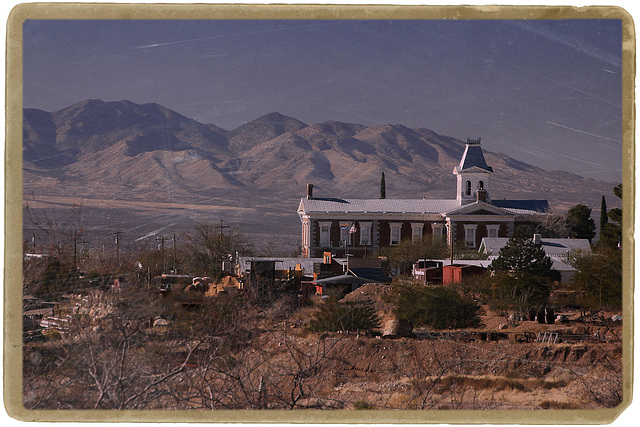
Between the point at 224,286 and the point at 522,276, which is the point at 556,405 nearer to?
the point at 224,286

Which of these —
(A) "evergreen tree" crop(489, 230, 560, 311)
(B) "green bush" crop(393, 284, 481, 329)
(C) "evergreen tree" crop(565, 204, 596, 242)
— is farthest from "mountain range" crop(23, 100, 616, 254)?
(C) "evergreen tree" crop(565, 204, 596, 242)

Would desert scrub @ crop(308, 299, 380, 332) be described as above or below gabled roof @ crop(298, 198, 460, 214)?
below

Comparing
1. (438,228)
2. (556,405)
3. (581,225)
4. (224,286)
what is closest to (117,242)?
(224,286)

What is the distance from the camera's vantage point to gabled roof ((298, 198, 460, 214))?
24000 mm

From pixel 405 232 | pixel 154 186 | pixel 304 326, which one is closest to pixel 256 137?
pixel 154 186

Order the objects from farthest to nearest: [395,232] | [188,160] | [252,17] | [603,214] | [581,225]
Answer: [395,232] < [581,225] < [603,214] < [188,160] < [252,17]

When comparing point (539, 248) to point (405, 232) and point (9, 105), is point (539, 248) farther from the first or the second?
point (405, 232)

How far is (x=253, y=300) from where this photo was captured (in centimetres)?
662

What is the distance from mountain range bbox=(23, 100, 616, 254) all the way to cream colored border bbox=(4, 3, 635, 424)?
0.29 meters

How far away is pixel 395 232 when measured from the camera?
990 inches

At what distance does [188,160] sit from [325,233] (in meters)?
16.5

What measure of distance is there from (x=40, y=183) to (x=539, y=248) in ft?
31.0

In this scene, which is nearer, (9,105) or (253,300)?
(9,105)

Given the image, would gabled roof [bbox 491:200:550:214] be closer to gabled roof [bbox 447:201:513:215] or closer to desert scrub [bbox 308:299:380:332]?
gabled roof [bbox 447:201:513:215]
